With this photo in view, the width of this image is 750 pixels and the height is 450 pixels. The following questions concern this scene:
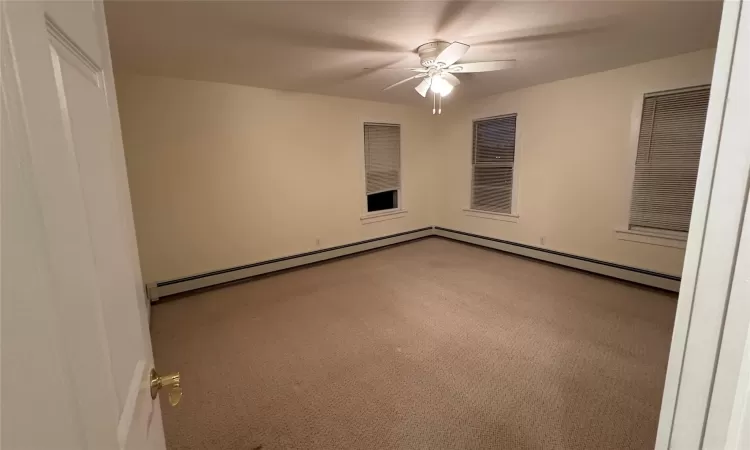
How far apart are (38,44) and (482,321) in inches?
119

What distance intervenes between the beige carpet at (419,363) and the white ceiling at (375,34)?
7.67 feet

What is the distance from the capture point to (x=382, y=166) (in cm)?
523

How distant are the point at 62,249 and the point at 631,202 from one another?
179 inches

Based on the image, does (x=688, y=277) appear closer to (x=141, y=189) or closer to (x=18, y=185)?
(x=18, y=185)

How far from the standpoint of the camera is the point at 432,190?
5.86 metres

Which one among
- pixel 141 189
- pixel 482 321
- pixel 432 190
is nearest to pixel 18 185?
pixel 482 321

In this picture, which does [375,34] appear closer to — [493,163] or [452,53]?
[452,53]

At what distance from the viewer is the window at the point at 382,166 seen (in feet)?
16.6

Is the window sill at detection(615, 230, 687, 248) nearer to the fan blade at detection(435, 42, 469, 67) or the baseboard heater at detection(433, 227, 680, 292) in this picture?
the baseboard heater at detection(433, 227, 680, 292)

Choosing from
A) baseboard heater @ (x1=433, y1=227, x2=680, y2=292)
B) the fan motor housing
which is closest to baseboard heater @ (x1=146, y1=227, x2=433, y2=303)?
baseboard heater @ (x1=433, y1=227, x2=680, y2=292)

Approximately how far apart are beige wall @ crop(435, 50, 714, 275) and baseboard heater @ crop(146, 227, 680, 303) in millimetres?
88

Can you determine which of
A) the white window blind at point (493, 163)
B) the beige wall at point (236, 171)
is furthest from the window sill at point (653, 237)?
the beige wall at point (236, 171)

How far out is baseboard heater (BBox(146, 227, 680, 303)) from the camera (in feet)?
11.4

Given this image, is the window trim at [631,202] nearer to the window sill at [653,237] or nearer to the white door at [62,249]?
the window sill at [653,237]
